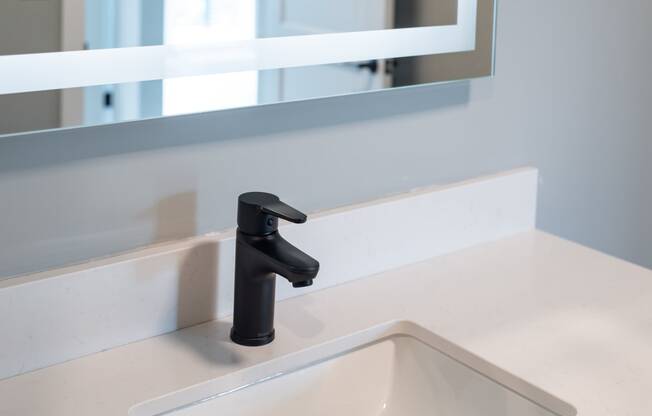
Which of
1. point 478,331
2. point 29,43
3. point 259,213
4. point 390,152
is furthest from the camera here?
point 390,152

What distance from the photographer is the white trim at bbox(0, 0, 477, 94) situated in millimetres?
885

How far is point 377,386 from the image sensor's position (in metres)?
1.11

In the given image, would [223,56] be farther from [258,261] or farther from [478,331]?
[478,331]

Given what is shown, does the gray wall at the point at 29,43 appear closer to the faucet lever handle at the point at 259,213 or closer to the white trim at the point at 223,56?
the white trim at the point at 223,56

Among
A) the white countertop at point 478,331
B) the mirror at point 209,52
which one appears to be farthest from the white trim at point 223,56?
the white countertop at point 478,331

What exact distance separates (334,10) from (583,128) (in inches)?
24.3

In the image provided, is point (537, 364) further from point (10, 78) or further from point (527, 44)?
point (10, 78)

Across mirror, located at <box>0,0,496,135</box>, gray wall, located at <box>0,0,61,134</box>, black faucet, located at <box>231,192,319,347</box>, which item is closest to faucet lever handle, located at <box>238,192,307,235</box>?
black faucet, located at <box>231,192,319,347</box>

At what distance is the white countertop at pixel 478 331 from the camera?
94cm

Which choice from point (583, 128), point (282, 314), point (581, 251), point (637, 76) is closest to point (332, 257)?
point (282, 314)

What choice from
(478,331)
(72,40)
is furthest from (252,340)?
(72,40)

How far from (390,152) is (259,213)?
12.9 inches

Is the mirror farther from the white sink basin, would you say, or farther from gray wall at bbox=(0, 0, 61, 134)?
the white sink basin

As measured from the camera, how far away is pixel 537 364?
1030 millimetres
